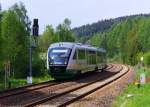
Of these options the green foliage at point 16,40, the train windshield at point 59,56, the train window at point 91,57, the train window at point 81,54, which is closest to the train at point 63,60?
the train windshield at point 59,56

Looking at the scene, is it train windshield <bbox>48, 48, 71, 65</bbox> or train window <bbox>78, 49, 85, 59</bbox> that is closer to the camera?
train windshield <bbox>48, 48, 71, 65</bbox>

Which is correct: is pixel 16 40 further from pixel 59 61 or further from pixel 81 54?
pixel 59 61

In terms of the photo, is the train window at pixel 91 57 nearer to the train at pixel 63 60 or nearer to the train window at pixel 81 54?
the train window at pixel 81 54

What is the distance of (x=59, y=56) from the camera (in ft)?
143

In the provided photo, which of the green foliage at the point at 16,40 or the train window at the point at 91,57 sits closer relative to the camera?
the train window at the point at 91,57

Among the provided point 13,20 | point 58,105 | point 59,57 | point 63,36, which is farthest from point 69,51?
point 63,36

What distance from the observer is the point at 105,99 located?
2555 cm

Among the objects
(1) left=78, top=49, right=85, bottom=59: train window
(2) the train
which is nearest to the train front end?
(2) the train

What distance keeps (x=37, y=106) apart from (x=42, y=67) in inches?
1794

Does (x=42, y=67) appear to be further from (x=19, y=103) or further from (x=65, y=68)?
(x=19, y=103)

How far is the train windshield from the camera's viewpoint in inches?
1711

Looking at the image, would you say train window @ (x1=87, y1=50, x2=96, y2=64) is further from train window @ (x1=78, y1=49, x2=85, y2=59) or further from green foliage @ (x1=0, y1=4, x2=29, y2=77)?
green foliage @ (x1=0, y1=4, x2=29, y2=77)

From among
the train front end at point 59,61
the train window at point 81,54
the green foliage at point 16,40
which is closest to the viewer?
the train front end at point 59,61

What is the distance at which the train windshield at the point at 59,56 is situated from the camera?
143 ft
